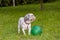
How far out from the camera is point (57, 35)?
8.47m

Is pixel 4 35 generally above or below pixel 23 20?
below

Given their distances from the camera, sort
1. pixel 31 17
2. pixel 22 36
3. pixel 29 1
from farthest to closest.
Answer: pixel 29 1 → pixel 22 36 → pixel 31 17

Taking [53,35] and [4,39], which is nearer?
[4,39]

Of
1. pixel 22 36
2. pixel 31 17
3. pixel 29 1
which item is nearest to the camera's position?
pixel 31 17

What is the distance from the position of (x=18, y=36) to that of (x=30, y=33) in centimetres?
42

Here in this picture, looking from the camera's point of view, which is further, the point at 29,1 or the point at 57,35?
the point at 29,1

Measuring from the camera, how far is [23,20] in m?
8.20

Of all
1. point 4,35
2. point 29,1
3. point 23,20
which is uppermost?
point 23,20

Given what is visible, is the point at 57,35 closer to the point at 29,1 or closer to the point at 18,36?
the point at 18,36

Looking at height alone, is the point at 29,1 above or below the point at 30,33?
below

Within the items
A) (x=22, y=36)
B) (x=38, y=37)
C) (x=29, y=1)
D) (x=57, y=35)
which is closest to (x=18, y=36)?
(x=22, y=36)

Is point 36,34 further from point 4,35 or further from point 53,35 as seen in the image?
point 4,35

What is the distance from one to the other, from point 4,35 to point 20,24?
706 millimetres

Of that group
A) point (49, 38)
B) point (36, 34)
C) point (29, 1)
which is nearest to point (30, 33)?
point (36, 34)
